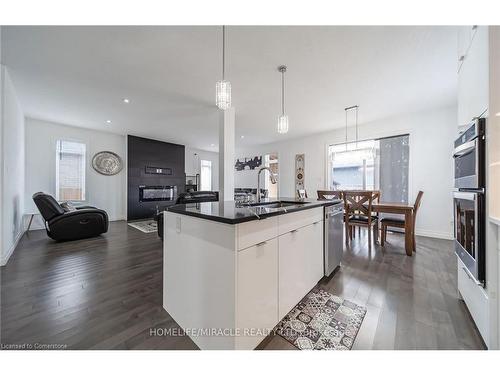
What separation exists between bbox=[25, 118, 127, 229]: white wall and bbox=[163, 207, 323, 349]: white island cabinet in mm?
5402

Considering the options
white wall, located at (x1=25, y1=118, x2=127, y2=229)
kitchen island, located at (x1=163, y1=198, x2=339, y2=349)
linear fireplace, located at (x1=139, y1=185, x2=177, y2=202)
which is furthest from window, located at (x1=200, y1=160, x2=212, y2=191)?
kitchen island, located at (x1=163, y1=198, x2=339, y2=349)

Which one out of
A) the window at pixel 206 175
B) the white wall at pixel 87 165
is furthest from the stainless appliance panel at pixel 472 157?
the window at pixel 206 175

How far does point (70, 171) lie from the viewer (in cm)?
500

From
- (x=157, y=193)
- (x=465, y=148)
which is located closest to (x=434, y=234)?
(x=465, y=148)

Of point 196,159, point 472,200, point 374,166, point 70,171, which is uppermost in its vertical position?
point 196,159

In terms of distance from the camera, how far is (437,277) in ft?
6.92

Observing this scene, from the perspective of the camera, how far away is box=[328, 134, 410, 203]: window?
4.26 m

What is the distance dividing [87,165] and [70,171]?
39cm

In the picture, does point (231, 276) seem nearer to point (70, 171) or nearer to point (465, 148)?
point (465, 148)

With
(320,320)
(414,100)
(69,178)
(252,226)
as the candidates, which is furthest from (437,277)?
(69,178)

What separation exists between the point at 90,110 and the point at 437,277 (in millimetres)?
6274

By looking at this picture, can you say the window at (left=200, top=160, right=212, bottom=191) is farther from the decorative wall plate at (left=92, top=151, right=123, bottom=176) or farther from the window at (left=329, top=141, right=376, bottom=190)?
the window at (left=329, top=141, right=376, bottom=190)
